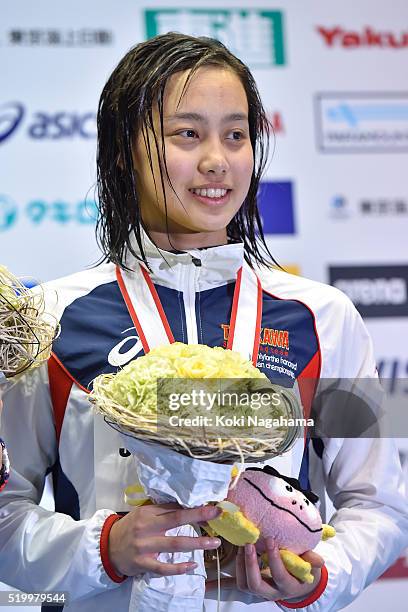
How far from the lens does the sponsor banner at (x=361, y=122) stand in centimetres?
293

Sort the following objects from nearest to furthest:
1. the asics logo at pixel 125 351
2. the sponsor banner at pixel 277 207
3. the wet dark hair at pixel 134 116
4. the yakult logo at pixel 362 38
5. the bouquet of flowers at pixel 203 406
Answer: the bouquet of flowers at pixel 203 406 → the asics logo at pixel 125 351 → the wet dark hair at pixel 134 116 → the sponsor banner at pixel 277 207 → the yakult logo at pixel 362 38

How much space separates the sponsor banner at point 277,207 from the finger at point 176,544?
178 centimetres

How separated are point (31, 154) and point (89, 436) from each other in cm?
156

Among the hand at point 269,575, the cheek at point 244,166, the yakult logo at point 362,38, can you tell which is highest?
the yakult logo at point 362,38

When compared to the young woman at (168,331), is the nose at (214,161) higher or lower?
higher

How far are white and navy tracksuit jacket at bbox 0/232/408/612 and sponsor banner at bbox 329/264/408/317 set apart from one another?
131cm

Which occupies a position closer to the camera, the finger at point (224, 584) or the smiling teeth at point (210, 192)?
the finger at point (224, 584)

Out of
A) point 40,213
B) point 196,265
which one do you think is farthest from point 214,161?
point 40,213

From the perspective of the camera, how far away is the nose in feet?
4.72

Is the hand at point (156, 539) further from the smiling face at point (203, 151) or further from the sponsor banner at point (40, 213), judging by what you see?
the sponsor banner at point (40, 213)

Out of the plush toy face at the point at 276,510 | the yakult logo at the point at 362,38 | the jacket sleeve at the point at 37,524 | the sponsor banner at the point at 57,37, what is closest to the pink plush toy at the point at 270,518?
the plush toy face at the point at 276,510

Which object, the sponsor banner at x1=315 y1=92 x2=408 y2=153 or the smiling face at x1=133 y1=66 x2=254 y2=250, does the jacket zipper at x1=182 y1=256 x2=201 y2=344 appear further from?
the sponsor banner at x1=315 y1=92 x2=408 y2=153

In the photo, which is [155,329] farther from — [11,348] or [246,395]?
[246,395]

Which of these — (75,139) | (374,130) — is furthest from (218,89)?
(374,130)
